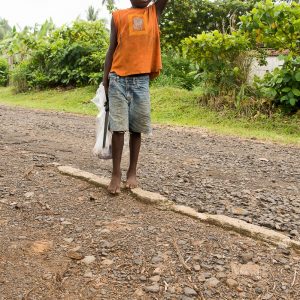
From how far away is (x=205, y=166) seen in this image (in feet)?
14.3

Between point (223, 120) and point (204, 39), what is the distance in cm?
162

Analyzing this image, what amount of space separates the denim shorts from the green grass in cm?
349

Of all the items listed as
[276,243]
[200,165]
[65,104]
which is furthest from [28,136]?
[65,104]

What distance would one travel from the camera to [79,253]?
2316 mm

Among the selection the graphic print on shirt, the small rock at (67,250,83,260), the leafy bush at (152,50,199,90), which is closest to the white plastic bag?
the graphic print on shirt

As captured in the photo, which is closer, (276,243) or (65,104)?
(276,243)

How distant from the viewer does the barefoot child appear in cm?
297

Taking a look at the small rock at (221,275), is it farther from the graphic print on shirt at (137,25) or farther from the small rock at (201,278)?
the graphic print on shirt at (137,25)

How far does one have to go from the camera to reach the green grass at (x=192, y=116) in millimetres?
6797

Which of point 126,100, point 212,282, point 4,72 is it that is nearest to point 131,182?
point 126,100

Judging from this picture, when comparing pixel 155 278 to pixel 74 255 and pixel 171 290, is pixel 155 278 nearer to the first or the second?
pixel 171 290

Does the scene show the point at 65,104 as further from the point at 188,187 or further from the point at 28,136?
the point at 188,187

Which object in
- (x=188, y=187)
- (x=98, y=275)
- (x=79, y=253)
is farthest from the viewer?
(x=188, y=187)

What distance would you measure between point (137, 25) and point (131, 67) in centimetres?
30
